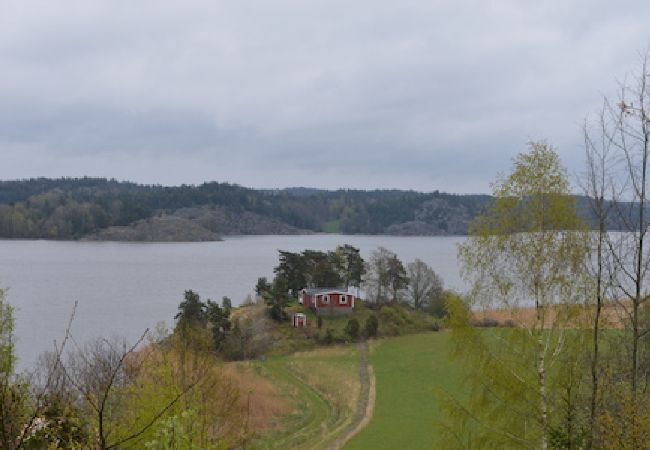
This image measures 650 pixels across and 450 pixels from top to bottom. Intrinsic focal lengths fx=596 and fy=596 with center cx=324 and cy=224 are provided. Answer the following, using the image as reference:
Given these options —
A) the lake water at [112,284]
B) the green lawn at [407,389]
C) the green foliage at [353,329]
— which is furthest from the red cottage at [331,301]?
the lake water at [112,284]

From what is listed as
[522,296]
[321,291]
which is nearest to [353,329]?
[321,291]

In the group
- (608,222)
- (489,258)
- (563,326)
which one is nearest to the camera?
(608,222)

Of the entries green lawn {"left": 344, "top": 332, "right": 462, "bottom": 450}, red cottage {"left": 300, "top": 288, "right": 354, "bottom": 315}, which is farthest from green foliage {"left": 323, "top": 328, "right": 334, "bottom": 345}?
red cottage {"left": 300, "top": 288, "right": 354, "bottom": 315}

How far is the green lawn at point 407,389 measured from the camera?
95.9ft

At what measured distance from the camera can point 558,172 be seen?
13414 mm

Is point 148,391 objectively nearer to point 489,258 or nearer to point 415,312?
point 489,258

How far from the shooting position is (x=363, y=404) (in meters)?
36.1

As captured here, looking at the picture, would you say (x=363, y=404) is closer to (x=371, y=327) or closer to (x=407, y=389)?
(x=407, y=389)

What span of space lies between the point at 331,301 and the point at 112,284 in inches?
1596

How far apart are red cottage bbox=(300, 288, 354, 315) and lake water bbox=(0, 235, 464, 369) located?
47.1ft

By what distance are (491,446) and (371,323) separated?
41.2 meters

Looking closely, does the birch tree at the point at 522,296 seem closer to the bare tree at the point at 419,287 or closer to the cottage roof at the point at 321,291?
the cottage roof at the point at 321,291

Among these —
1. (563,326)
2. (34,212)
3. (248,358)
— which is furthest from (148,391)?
(34,212)

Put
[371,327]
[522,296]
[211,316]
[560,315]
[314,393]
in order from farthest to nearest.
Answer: [371,327]
[211,316]
[314,393]
[522,296]
[560,315]
